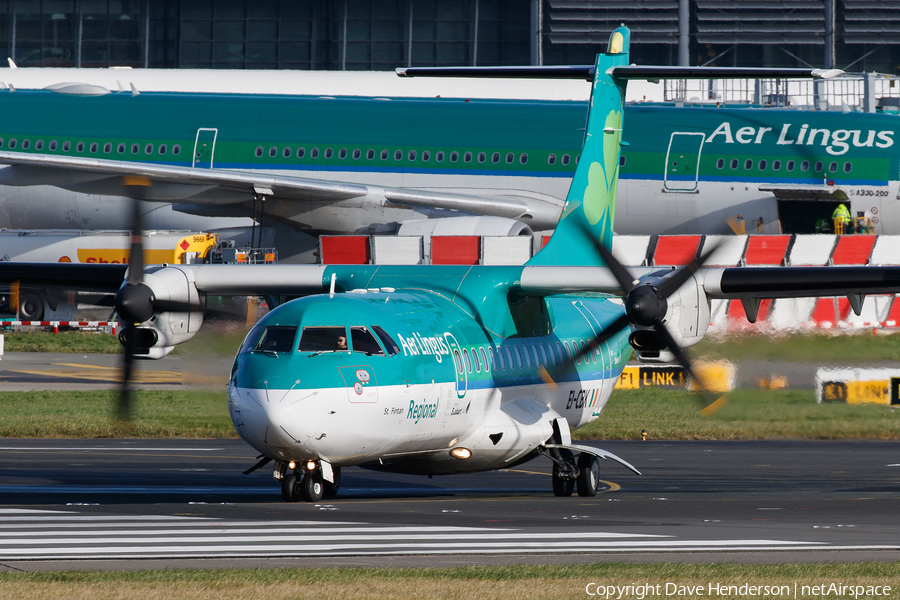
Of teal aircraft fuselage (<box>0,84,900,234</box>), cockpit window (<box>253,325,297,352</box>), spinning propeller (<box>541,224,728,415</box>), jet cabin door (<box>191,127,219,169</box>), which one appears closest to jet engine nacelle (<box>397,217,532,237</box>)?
teal aircraft fuselage (<box>0,84,900,234</box>)

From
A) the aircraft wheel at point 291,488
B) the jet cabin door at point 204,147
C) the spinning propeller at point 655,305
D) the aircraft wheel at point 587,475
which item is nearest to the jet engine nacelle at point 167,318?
the aircraft wheel at point 291,488

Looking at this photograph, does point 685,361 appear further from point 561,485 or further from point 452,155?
point 452,155

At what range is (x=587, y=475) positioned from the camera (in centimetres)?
1834

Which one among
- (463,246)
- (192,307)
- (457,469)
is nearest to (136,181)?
(192,307)

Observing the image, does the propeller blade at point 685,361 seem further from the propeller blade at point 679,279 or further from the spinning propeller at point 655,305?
the propeller blade at point 679,279

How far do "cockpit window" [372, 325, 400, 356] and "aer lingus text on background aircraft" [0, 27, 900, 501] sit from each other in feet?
0.09

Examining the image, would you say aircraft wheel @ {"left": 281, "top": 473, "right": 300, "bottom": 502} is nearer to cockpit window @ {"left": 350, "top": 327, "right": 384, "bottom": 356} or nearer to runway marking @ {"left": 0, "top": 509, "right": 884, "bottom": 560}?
runway marking @ {"left": 0, "top": 509, "right": 884, "bottom": 560}

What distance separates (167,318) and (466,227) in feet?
55.5

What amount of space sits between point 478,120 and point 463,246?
503cm

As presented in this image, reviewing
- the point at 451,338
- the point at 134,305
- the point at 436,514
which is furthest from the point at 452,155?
the point at 436,514

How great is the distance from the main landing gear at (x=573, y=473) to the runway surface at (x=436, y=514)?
0.37 meters

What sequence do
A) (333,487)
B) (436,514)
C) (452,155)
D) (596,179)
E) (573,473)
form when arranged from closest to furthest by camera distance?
(436,514)
(333,487)
(573,473)
(596,179)
(452,155)

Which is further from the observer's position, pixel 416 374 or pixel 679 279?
pixel 679 279

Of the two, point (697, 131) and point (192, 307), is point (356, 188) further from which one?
point (192, 307)
